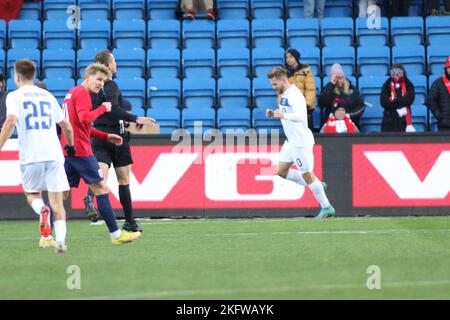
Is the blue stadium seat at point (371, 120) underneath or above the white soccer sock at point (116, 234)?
above

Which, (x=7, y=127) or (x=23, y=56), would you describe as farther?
(x=23, y=56)

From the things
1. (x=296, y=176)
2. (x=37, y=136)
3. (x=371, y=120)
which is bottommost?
(x=296, y=176)

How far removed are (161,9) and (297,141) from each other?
6316mm

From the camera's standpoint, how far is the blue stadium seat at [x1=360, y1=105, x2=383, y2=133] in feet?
62.8

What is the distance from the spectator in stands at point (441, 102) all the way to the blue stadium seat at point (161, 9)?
5.71 meters

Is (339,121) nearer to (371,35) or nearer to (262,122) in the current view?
(262,122)

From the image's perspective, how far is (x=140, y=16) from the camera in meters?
21.3

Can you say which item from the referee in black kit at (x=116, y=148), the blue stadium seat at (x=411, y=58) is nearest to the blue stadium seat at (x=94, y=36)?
the blue stadium seat at (x=411, y=58)

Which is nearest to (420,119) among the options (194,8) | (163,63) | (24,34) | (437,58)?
(437,58)

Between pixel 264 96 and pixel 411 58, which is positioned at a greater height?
pixel 411 58

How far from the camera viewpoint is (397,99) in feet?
60.2

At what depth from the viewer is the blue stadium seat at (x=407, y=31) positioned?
20609mm

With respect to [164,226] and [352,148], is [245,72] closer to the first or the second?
[352,148]

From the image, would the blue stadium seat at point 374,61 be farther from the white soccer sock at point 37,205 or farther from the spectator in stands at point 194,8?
the white soccer sock at point 37,205
